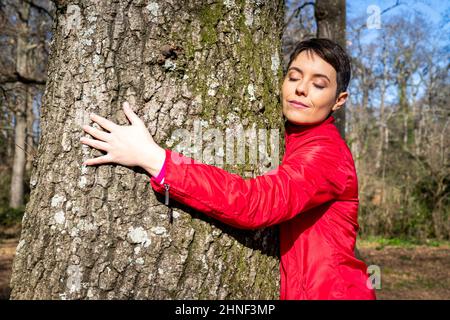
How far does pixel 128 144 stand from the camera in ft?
5.77

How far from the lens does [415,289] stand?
7387 millimetres

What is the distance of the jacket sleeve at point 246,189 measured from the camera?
171 cm

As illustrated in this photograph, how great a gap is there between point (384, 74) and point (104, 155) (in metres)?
31.5

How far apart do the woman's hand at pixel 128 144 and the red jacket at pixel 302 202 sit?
0.06 m

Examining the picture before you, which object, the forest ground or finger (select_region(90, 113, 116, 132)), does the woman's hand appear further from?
the forest ground

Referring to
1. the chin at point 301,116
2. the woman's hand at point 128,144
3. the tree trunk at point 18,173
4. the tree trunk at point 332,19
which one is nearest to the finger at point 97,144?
the woman's hand at point 128,144

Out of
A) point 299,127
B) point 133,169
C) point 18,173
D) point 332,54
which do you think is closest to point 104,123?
point 133,169

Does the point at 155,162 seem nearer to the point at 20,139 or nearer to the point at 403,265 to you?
the point at 403,265

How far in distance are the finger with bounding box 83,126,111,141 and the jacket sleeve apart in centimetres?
26

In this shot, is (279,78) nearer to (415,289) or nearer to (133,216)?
(133,216)

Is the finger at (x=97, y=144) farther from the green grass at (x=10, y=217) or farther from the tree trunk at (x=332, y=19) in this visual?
the green grass at (x=10, y=217)

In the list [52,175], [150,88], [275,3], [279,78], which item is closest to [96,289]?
[52,175]

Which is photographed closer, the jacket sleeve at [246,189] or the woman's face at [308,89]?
the jacket sleeve at [246,189]

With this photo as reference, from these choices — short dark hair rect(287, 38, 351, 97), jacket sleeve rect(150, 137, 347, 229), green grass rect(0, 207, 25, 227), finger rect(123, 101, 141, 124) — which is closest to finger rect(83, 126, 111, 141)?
finger rect(123, 101, 141, 124)
